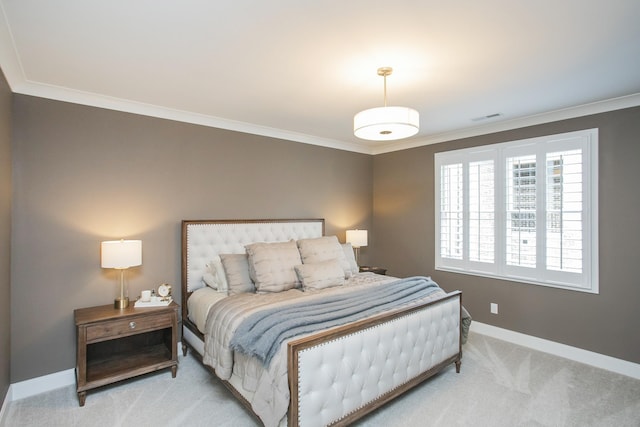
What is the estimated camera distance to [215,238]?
3.63 meters

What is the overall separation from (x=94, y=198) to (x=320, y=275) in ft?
7.21

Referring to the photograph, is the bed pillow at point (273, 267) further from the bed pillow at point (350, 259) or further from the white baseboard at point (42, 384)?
the white baseboard at point (42, 384)

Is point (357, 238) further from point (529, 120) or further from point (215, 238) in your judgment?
point (529, 120)

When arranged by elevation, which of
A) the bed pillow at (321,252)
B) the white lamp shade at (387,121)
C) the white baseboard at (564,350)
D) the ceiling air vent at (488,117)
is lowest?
the white baseboard at (564,350)

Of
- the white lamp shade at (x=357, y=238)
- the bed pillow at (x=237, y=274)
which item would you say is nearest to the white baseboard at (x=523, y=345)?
the bed pillow at (x=237, y=274)

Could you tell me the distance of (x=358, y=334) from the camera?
2195 mm

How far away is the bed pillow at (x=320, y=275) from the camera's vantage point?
3279 mm


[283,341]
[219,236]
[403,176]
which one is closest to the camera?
[283,341]

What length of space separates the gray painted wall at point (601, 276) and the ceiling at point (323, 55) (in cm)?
35

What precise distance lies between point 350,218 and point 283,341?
329 centimetres

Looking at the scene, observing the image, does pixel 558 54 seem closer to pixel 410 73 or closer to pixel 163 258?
pixel 410 73

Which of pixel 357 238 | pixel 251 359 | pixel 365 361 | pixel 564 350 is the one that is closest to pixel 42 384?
pixel 251 359

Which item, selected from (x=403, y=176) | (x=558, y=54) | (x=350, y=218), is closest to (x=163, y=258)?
(x=350, y=218)

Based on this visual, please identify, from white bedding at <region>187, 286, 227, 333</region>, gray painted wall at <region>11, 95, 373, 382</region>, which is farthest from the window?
white bedding at <region>187, 286, 227, 333</region>
